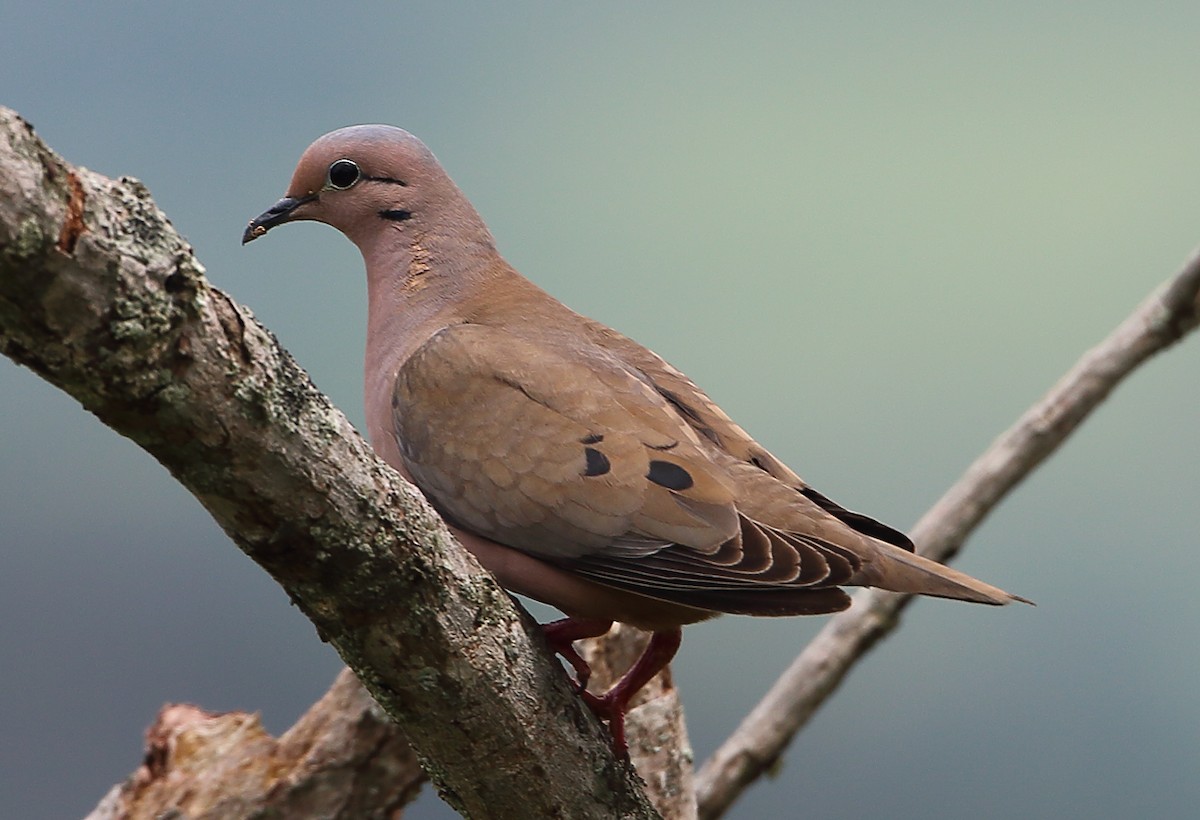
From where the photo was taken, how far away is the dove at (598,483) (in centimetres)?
257

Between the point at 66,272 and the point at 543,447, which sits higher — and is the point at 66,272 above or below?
below

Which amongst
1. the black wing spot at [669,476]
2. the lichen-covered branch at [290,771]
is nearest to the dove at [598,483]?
the black wing spot at [669,476]

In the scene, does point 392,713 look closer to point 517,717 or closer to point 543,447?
point 517,717

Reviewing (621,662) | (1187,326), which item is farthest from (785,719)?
(1187,326)

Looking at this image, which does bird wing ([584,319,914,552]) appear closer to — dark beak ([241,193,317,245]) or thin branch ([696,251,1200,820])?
dark beak ([241,193,317,245])

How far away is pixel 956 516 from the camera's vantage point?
4504 millimetres

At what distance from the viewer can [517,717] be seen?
237 cm

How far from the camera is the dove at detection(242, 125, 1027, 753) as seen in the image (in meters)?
2.57

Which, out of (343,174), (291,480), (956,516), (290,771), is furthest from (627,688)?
(956,516)

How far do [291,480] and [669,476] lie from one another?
1017 millimetres

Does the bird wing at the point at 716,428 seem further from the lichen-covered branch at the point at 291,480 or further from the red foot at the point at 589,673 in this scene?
the lichen-covered branch at the point at 291,480

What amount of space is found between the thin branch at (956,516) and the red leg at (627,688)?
162 centimetres

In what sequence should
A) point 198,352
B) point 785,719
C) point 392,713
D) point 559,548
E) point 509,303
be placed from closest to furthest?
point 198,352
point 392,713
point 559,548
point 509,303
point 785,719

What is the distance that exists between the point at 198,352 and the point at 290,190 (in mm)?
1865
